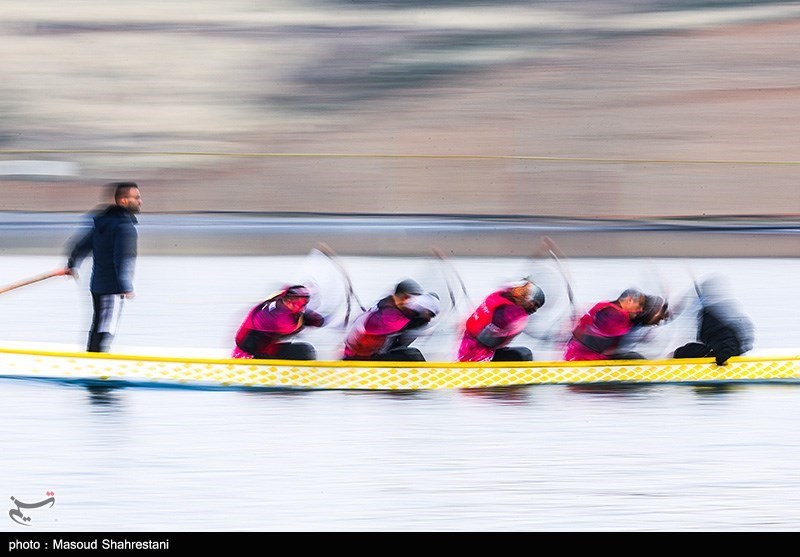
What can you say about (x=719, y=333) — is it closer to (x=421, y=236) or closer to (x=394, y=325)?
(x=394, y=325)

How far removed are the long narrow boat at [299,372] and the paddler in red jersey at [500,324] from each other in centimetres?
23

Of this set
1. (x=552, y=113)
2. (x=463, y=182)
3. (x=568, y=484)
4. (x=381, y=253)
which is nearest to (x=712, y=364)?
(x=568, y=484)

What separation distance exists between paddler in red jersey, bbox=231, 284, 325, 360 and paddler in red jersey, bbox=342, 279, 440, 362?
0.32 metres

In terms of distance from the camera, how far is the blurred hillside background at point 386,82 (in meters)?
35.8

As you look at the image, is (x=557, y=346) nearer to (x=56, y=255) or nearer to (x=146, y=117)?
(x=56, y=255)

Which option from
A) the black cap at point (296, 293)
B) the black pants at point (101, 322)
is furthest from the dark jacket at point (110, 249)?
the black cap at point (296, 293)

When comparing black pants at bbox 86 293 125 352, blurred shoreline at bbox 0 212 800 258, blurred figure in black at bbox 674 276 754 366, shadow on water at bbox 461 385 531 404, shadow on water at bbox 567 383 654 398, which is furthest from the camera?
blurred shoreline at bbox 0 212 800 258

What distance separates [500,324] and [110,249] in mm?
2904

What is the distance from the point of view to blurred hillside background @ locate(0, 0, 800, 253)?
3581cm

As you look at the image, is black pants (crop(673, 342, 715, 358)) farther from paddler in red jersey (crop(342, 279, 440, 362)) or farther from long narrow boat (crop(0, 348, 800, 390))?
paddler in red jersey (crop(342, 279, 440, 362))

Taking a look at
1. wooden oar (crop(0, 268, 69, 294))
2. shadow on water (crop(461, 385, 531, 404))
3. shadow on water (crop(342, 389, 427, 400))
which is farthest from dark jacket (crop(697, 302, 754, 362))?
wooden oar (crop(0, 268, 69, 294))

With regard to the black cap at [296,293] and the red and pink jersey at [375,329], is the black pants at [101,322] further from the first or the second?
the red and pink jersey at [375,329]

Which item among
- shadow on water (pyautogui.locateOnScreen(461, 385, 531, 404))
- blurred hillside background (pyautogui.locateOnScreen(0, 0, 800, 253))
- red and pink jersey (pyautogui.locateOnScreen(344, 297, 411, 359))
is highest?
blurred hillside background (pyautogui.locateOnScreen(0, 0, 800, 253))

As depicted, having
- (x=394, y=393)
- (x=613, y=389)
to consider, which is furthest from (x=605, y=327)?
(x=394, y=393)
